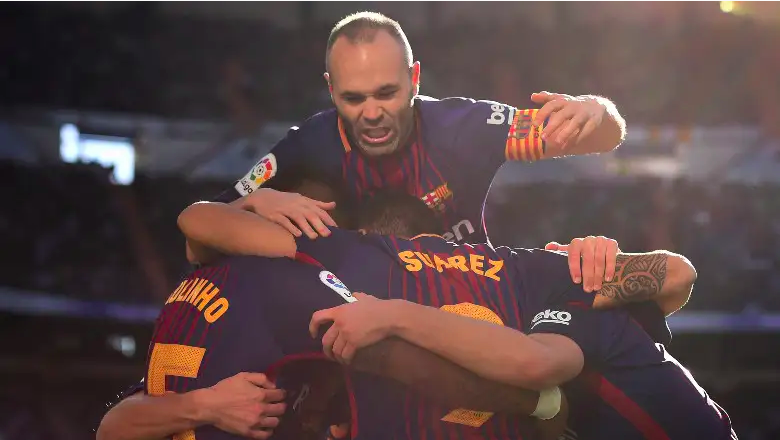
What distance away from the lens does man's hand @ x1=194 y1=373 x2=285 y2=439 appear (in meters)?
2.77

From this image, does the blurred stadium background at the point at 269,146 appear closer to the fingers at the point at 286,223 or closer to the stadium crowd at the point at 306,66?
the stadium crowd at the point at 306,66

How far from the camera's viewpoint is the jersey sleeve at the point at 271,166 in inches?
146

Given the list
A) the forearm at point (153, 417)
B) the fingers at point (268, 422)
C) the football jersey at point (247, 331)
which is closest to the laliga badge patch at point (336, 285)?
the football jersey at point (247, 331)

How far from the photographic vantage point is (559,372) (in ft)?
8.80

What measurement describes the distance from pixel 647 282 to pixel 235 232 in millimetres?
1506

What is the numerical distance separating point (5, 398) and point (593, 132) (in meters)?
9.75

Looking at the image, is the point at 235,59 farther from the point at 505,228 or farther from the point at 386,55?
the point at 386,55

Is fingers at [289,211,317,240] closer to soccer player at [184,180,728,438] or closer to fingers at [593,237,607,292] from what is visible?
soccer player at [184,180,728,438]

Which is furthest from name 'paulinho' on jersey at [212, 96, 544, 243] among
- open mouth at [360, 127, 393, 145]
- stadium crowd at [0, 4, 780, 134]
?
stadium crowd at [0, 4, 780, 134]

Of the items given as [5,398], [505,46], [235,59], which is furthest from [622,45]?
[5,398]

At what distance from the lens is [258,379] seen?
9.28ft

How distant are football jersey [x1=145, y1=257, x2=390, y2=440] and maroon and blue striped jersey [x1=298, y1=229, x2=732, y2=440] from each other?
0.53ft

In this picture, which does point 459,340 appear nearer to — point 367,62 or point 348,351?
point 348,351

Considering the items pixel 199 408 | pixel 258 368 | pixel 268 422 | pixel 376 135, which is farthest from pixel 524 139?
pixel 199 408
